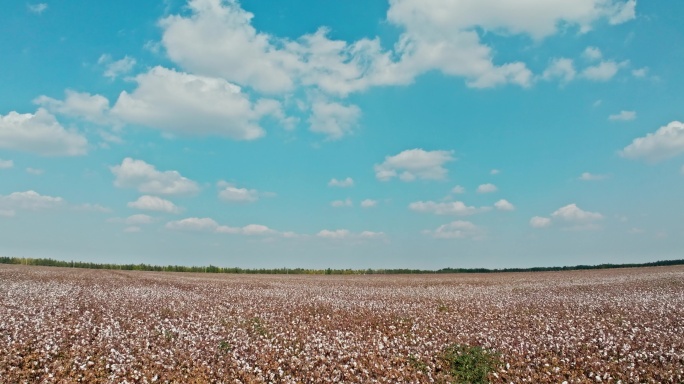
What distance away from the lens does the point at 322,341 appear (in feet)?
52.2

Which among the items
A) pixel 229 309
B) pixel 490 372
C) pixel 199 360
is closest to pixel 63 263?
pixel 229 309

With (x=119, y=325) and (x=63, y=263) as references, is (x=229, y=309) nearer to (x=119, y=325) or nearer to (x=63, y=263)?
(x=119, y=325)

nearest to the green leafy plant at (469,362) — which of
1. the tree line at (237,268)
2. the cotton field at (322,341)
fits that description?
the cotton field at (322,341)

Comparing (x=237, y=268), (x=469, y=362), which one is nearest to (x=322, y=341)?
(x=469, y=362)

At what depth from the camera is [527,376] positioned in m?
12.6

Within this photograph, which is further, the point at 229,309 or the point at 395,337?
the point at 229,309

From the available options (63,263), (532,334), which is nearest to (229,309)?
(532,334)

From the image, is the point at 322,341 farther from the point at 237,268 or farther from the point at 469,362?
the point at 237,268

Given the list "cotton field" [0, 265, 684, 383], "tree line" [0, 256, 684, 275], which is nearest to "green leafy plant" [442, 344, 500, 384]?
"cotton field" [0, 265, 684, 383]

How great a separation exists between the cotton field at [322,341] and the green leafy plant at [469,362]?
0.27 metres

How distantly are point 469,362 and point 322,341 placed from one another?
5180 mm

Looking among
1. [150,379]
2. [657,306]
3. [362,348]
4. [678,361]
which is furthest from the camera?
[657,306]

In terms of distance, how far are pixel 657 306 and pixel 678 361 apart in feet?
41.1

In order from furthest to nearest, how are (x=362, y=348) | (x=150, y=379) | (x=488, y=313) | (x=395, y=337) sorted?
(x=488, y=313)
(x=395, y=337)
(x=362, y=348)
(x=150, y=379)
